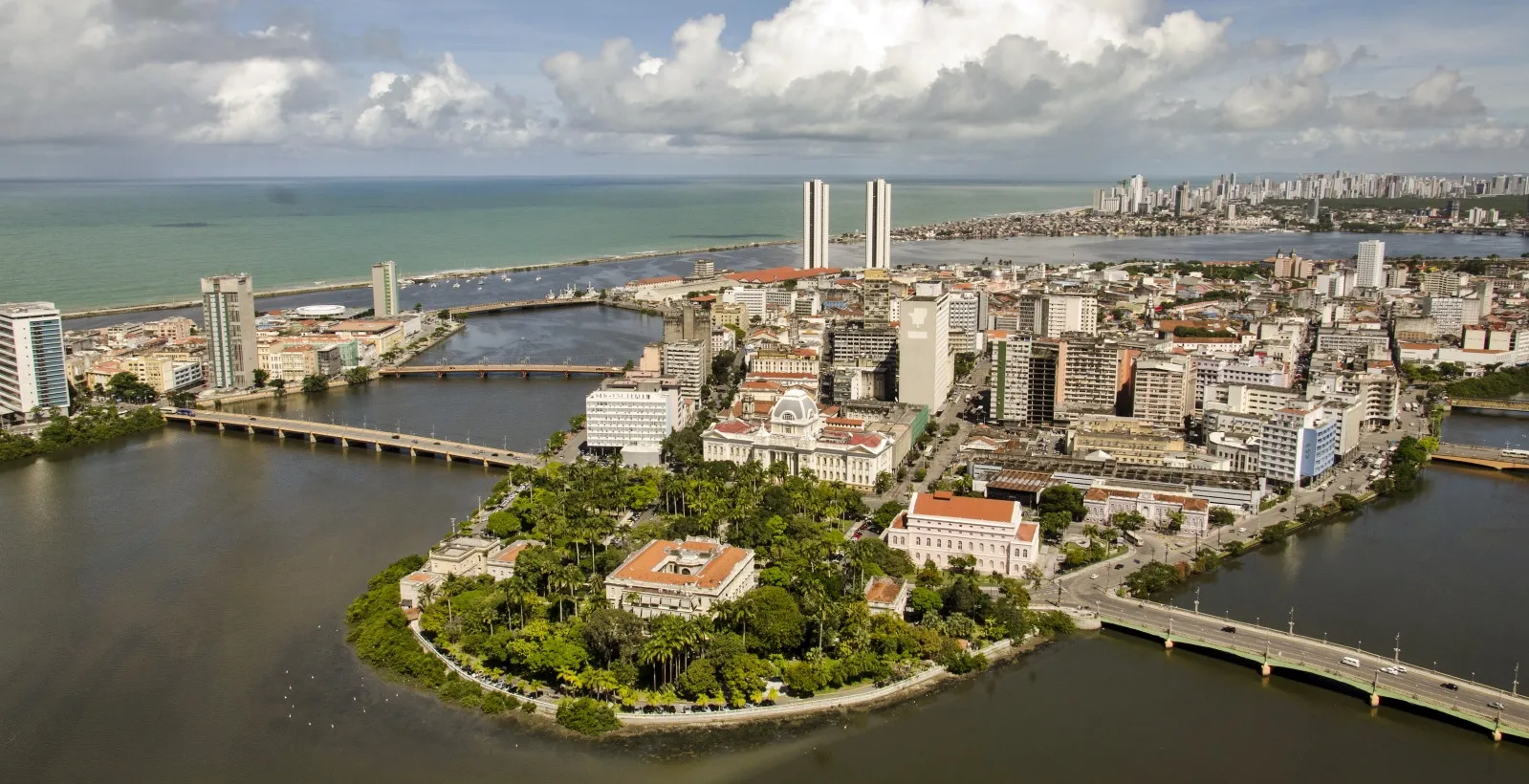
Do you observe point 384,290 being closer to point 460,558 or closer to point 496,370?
point 496,370

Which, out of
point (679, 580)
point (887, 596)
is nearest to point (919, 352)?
point (887, 596)

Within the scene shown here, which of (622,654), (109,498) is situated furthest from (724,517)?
(109,498)

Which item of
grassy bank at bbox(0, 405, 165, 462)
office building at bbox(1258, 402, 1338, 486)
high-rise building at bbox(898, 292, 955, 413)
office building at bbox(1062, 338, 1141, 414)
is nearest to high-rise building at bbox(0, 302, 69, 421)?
grassy bank at bbox(0, 405, 165, 462)

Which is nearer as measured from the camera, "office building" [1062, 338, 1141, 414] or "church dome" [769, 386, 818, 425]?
"church dome" [769, 386, 818, 425]

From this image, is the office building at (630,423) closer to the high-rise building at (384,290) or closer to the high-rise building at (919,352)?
the high-rise building at (919,352)

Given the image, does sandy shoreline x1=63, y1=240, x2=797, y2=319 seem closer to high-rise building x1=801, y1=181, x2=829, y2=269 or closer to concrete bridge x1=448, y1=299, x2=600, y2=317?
concrete bridge x1=448, y1=299, x2=600, y2=317

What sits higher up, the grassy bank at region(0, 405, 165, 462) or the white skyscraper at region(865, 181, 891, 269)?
the white skyscraper at region(865, 181, 891, 269)

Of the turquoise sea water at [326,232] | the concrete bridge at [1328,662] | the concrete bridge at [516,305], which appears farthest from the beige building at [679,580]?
the turquoise sea water at [326,232]
